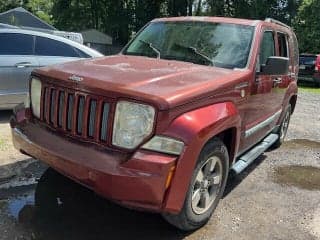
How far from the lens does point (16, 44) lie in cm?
801

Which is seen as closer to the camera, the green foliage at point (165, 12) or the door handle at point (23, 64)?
the door handle at point (23, 64)

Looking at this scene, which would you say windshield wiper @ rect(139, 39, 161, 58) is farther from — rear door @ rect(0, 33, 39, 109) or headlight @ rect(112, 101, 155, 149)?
rear door @ rect(0, 33, 39, 109)

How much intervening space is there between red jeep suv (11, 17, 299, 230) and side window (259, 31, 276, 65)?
1.4 inches

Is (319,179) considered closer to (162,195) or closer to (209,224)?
(209,224)

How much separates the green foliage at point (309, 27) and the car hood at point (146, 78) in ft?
75.7

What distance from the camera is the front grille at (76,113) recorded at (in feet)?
12.5

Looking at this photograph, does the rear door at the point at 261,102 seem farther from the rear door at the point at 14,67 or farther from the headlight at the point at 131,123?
the rear door at the point at 14,67

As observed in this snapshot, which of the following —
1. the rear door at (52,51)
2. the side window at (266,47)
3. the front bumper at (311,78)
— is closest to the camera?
the side window at (266,47)

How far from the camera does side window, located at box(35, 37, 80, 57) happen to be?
27.1 feet

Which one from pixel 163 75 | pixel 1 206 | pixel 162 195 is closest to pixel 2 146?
pixel 1 206

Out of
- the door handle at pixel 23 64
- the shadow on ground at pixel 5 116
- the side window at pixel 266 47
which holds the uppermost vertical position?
the side window at pixel 266 47

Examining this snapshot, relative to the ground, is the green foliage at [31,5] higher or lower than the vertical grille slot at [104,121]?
lower

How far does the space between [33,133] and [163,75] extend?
1.28 m

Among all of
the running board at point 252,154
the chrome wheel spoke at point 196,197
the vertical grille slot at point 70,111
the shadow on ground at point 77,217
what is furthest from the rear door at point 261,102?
the vertical grille slot at point 70,111
